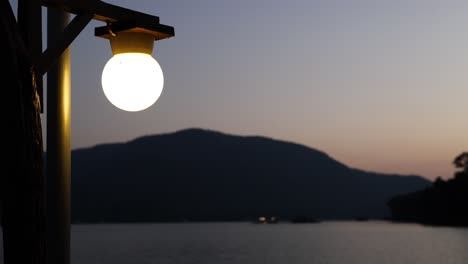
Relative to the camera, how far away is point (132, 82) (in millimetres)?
3467

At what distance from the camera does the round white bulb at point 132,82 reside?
347 centimetres

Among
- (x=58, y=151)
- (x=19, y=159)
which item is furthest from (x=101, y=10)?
(x=19, y=159)

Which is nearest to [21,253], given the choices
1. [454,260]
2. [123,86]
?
[123,86]

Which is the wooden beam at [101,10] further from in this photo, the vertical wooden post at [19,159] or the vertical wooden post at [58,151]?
the vertical wooden post at [19,159]

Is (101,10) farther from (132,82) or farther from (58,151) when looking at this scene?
(58,151)

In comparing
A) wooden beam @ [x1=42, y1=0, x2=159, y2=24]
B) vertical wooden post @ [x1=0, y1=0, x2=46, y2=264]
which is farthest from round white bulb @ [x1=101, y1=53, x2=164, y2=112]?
vertical wooden post @ [x1=0, y1=0, x2=46, y2=264]

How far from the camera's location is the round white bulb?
3.47m

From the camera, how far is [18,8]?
311 centimetres

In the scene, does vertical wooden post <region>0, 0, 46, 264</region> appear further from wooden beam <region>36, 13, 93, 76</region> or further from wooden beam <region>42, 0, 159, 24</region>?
wooden beam <region>42, 0, 159, 24</region>

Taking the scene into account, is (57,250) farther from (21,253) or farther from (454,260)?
(454,260)

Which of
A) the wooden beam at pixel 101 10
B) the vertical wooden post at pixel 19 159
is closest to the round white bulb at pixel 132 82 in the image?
the wooden beam at pixel 101 10

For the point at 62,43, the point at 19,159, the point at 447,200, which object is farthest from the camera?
the point at 447,200

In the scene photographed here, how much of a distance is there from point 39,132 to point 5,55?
1.14 feet

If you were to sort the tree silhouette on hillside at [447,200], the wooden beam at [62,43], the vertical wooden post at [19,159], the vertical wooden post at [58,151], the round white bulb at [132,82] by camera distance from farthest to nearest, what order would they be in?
the tree silhouette on hillside at [447,200] < the round white bulb at [132,82] < the vertical wooden post at [58,151] < the wooden beam at [62,43] < the vertical wooden post at [19,159]
